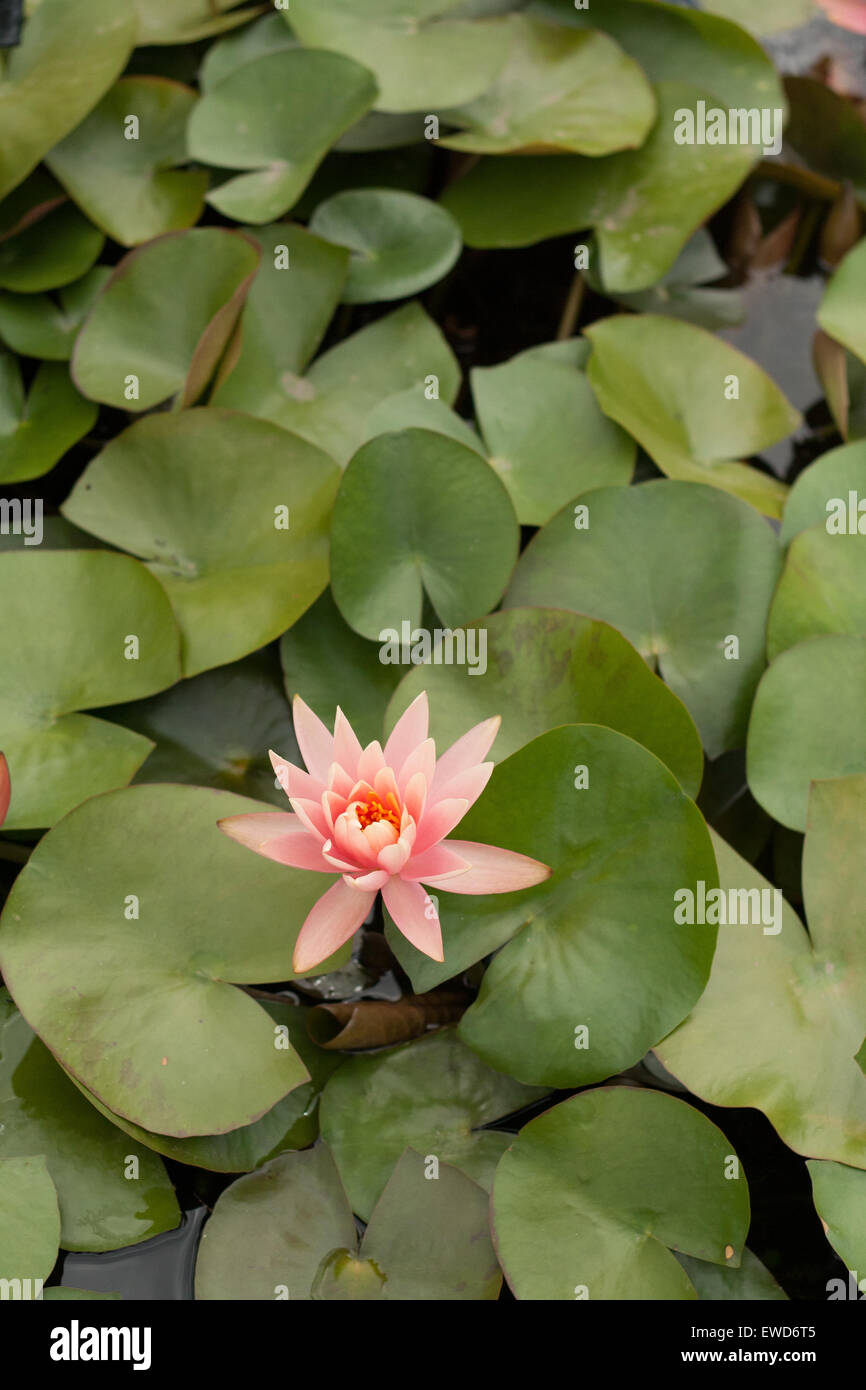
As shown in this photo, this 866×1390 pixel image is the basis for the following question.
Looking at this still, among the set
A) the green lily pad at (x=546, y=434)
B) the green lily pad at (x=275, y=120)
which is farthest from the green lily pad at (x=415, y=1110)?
the green lily pad at (x=275, y=120)

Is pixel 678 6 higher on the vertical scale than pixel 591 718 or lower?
higher

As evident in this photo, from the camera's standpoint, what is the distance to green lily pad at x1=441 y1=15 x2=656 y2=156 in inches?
89.9

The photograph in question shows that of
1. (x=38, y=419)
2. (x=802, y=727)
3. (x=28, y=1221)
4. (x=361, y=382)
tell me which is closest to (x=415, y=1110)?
(x=28, y=1221)

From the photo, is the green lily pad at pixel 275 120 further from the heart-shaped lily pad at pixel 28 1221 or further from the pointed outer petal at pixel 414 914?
the heart-shaped lily pad at pixel 28 1221

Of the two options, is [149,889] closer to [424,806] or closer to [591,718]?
[424,806]

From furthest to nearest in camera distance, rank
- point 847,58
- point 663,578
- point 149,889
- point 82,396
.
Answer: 1. point 847,58
2. point 82,396
3. point 663,578
4. point 149,889

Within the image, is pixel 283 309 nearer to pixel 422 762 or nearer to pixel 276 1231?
pixel 422 762

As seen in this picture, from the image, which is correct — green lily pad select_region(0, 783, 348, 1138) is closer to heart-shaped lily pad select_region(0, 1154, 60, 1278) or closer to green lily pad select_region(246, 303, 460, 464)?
heart-shaped lily pad select_region(0, 1154, 60, 1278)

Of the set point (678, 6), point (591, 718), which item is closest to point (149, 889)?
point (591, 718)

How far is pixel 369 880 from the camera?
50.2 inches

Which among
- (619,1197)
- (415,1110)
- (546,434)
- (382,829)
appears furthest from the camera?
(546,434)

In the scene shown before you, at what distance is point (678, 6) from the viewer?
7.89ft

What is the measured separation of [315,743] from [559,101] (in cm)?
182
